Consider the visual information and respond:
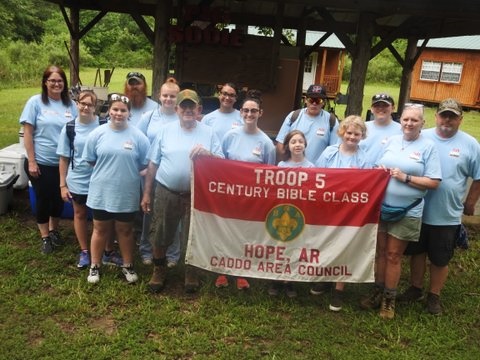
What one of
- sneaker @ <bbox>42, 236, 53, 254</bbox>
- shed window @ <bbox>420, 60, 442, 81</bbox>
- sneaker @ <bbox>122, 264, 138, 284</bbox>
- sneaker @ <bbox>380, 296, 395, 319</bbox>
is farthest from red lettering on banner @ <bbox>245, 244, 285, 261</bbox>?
shed window @ <bbox>420, 60, 442, 81</bbox>

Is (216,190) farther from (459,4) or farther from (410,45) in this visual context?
(410,45)

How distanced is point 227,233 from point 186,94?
4.07 ft

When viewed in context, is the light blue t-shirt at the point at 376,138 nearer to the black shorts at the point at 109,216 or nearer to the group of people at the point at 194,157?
the group of people at the point at 194,157

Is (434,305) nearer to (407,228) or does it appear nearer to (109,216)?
(407,228)

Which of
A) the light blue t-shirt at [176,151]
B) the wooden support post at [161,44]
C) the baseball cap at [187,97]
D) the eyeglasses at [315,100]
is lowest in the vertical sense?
the light blue t-shirt at [176,151]

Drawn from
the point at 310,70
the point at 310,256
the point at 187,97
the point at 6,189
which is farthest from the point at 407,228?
the point at 310,70

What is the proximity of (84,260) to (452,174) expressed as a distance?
3.37 metres

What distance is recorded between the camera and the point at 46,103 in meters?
4.61

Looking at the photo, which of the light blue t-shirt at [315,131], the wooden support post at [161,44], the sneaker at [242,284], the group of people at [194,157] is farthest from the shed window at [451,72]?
the sneaker at [242,284]

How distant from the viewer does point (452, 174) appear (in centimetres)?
381

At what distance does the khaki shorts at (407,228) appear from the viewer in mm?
3785

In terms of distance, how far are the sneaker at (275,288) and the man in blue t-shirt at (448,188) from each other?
49.5 inches

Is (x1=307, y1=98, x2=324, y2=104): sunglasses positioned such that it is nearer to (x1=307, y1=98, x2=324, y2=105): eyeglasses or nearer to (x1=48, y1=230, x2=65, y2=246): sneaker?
(x1=307, y1=98, x2=324, y2=105): eyeglasses

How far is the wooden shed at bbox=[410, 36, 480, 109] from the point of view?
24.8 m
